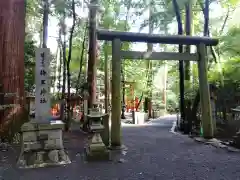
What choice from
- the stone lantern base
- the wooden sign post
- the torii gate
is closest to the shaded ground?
the stone lantern base

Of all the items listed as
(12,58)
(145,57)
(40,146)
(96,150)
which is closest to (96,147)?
(96,150)

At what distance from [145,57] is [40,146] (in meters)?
4.01

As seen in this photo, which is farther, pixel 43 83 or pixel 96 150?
Result: pixel 96 150

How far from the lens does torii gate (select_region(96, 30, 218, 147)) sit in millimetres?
6938

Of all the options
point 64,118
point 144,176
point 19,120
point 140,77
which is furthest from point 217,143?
point 140,77

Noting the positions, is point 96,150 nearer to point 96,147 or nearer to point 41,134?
point 96,147

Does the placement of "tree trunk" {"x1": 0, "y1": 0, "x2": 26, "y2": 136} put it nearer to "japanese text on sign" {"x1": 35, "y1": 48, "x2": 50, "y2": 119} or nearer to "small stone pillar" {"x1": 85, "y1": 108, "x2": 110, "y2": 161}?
"japanese text on sign" {"x1": 35, "y1": 48, "x2": 50, "y2": 119}

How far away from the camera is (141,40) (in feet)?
24.7

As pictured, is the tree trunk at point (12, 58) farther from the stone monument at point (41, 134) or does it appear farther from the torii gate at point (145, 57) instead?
the torii gate at point (145, 57)

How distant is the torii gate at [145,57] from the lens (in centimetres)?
694

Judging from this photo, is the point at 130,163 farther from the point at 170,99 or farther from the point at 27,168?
the point at 170,99

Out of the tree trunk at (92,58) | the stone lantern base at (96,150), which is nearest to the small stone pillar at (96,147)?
the stone lantern base at (96,150)

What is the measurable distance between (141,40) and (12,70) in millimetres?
4027

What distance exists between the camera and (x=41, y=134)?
5289mm
